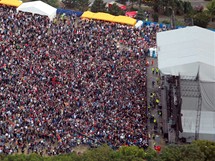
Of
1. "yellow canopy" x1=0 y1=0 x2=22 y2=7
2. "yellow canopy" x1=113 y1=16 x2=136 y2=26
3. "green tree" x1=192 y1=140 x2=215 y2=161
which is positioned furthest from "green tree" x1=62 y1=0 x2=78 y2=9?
"green tree" x1=192 y1=140 x2=215 y2=161

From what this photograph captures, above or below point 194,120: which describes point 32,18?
above

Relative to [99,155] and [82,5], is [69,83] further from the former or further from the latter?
[82,5]

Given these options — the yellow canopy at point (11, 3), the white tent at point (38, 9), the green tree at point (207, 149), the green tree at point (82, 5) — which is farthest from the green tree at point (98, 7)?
the green tree at point (207, 149)

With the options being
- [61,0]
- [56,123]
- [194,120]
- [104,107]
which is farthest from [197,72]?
[61,0]

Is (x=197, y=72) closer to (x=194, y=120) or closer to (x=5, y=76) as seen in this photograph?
A: (x=194, y=120)

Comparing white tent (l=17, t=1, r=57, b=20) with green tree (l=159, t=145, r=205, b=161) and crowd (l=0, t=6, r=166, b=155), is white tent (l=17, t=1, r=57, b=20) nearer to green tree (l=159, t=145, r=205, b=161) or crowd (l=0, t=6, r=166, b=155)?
crowd (l=0, t=6, r=166, b=155)
